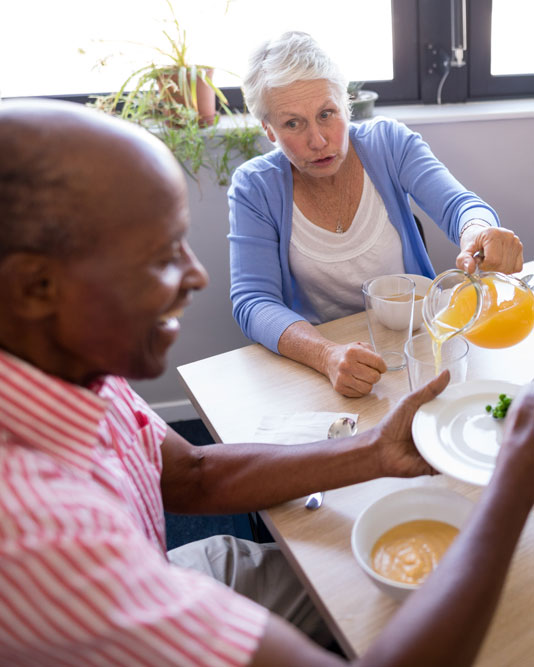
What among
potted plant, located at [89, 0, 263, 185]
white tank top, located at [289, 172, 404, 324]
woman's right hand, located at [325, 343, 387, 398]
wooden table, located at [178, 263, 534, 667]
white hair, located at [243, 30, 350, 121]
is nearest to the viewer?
wooden table, located at [178, 263, 534, 667]

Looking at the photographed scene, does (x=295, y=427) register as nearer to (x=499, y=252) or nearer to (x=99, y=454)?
(x=99, y=454)

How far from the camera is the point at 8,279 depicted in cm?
62

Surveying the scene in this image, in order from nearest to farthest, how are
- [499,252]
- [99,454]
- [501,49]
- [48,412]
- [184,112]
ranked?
[48,412] < [99,454] < [499,252] < [184,112] < [501,49]

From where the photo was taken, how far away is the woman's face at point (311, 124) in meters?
1.59

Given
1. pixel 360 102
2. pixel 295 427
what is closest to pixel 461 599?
pixel 295 427

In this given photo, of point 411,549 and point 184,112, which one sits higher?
point 184,112

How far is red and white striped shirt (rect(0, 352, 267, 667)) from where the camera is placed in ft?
1.85

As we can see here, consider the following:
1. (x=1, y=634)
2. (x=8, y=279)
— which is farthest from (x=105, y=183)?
(x=1, y=634)

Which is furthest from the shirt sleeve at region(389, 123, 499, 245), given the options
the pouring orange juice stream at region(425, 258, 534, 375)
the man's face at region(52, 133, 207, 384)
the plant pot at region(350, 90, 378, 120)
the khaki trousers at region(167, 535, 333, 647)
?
the man's face at region(52, 133, 207, 384)

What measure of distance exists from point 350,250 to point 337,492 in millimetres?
862

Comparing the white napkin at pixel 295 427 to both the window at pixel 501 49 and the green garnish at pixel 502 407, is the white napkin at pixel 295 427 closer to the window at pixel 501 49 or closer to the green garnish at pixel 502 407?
the green garnish at pixel 502 407

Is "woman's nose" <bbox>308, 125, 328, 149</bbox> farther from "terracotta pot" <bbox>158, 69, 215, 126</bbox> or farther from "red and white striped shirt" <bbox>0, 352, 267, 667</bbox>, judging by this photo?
"red and white striped shirt" <bbox>0, 352, 267, 667</bbox>

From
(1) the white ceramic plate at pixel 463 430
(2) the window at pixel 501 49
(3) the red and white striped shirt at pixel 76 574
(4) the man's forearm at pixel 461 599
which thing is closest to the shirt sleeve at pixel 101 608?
(3) the red and white striped shirt at pixel 76 574

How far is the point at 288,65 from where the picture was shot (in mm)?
1552
